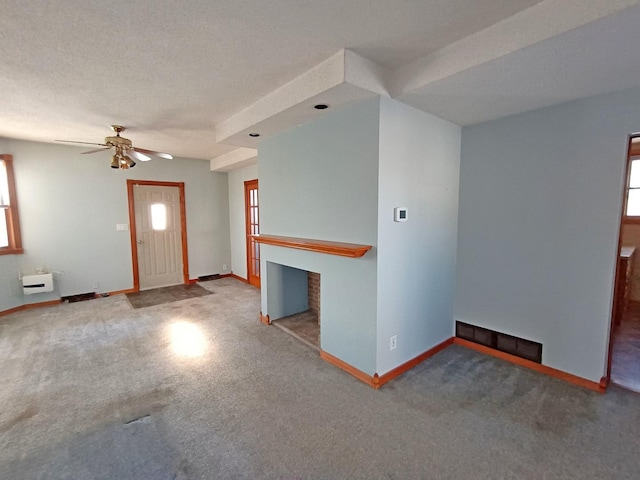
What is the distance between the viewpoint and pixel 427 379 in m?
2.54

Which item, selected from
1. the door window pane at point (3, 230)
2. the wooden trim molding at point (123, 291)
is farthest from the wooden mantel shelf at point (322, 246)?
the door window pane at point (3, 230)

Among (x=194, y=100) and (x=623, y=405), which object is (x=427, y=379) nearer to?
(x=623, y=405)

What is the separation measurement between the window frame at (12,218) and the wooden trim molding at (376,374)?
186 inches

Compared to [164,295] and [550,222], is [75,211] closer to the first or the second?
[164,295]

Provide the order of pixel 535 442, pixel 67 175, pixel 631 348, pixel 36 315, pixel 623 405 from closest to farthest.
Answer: pixel 535 442 → pixel 623 405 → pixel 631 348 → pixel 36 315 → pixel 67 175

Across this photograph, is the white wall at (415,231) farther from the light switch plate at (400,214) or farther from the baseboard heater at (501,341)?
the baseboard heater at (501,341)

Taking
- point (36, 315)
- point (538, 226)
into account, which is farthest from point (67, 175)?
point (538, 226)

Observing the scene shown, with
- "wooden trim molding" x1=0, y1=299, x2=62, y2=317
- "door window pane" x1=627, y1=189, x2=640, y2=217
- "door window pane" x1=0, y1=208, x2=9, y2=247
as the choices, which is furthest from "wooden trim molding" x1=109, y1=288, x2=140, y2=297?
"door window pane" x1=627, y1=189, x2=640, y2=217

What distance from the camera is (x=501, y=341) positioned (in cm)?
289

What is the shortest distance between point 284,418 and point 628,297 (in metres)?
5.12

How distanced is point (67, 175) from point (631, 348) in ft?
24.7

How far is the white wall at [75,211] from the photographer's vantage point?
4.37 meters

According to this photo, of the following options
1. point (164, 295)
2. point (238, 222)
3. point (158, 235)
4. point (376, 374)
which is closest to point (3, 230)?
point (158, 235)

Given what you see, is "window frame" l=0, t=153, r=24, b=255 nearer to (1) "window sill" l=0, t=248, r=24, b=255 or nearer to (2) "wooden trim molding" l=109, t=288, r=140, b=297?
(1) "window sill" l=0, t=248, r=24, b=255
